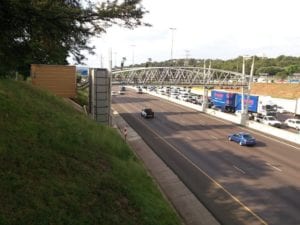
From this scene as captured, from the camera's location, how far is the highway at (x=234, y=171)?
1877 cm

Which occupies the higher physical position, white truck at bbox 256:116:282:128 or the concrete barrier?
the concrete barrier

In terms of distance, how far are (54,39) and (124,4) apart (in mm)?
2302

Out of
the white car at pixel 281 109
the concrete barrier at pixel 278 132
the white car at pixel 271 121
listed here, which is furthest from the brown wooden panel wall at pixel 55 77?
the white car at pixel 281 109

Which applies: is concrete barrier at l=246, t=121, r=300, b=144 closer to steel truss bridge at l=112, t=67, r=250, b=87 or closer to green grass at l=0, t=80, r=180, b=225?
green grass at l=0, t=80, r=180, b=225

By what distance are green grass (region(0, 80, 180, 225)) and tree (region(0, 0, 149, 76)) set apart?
3495 millimetres

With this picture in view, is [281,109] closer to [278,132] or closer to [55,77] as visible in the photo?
[278,132]

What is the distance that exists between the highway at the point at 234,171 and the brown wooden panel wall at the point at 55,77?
9.63 metres

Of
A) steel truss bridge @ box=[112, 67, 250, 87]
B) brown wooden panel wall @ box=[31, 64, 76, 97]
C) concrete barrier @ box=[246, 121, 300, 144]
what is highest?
A: brown wooden panel wall @ box=[31, 64, 76, 97]

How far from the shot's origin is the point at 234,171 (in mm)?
26500

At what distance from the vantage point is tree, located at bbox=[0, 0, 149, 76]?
10.1 meters

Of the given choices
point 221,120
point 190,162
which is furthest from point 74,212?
point 221,120

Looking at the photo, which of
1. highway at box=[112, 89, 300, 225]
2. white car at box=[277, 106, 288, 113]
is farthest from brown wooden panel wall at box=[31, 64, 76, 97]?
white car at box=[277, 106, 288, 113]

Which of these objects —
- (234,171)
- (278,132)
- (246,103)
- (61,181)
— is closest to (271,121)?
(246,103)

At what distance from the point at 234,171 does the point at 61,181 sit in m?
16.0
